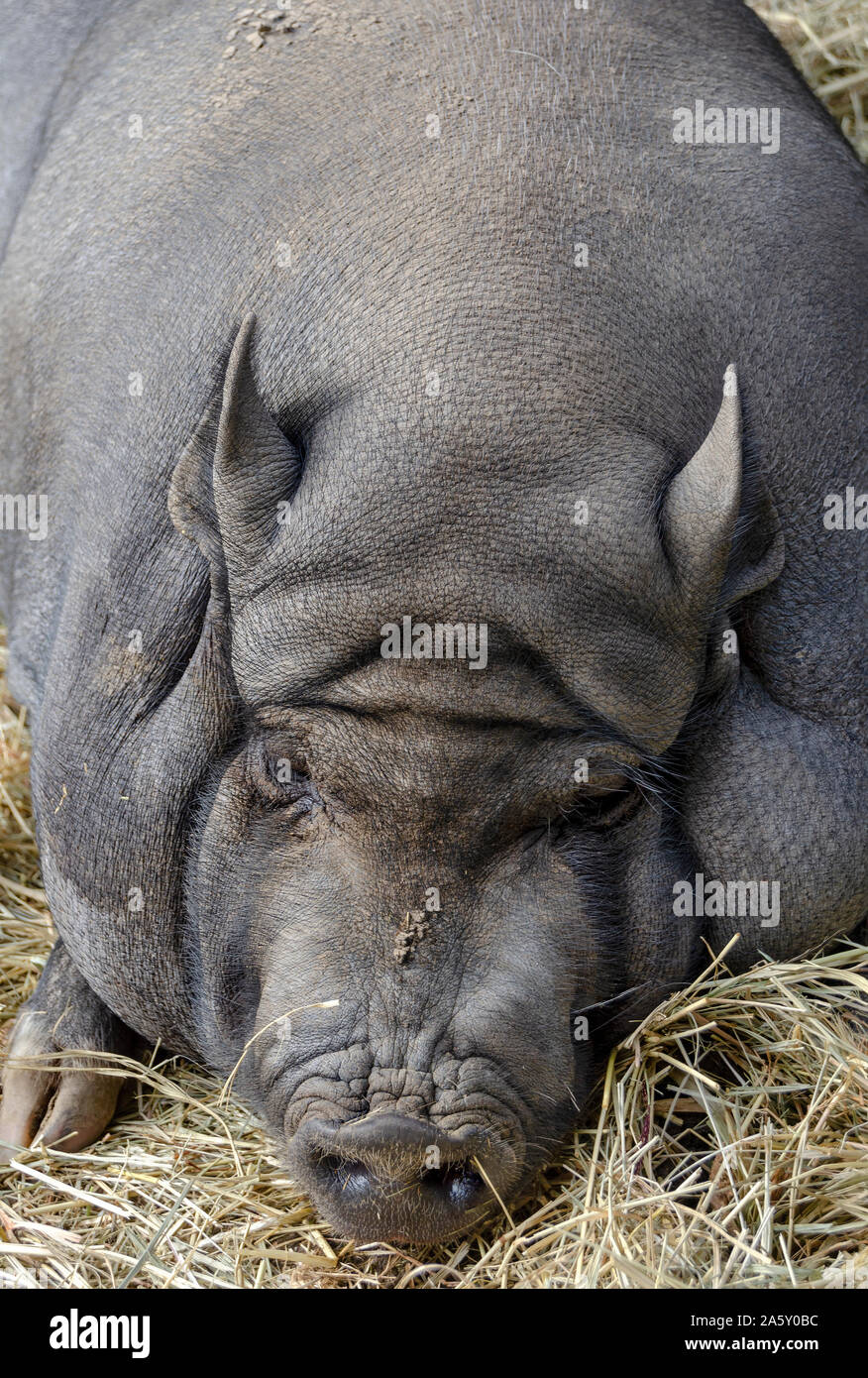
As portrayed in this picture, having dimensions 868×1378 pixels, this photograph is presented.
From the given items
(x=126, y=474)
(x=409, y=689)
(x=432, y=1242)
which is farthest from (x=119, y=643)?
(x=432, y=1242)

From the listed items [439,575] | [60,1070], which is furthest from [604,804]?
[60,1070]

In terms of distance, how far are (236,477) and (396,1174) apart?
52.7 inches

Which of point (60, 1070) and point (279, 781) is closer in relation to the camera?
point (279, 781)

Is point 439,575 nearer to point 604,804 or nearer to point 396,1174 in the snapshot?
point 604,804

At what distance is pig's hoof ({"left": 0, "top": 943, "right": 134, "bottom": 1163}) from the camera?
3807mm

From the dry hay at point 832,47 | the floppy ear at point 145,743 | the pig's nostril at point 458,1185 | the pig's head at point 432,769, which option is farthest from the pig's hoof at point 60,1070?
the dry hay at point 832,47

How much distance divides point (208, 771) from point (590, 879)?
830 millimetres

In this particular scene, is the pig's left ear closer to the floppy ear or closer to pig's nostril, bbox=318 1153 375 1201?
the floppy ear

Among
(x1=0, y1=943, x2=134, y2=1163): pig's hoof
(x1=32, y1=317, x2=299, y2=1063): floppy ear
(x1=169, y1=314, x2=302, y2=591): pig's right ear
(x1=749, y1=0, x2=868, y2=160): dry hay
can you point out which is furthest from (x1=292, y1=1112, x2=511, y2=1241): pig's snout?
(x1=749, y1=0, x2=868, y2=160): dry hay

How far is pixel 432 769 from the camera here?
3.07 meters

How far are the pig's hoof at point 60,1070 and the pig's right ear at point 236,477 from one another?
1.27 metres

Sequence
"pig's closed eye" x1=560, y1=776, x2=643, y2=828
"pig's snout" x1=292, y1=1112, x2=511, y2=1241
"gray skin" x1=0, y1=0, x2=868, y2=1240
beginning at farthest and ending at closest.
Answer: "pig's closed eye" x1=560, y1=776, x2=643, y2=828 → "gray skin" x1=0, y1=0, x2=868, y2=1240 → "pig's snout" x1=292, y1=1112, x2=511, y2=1241

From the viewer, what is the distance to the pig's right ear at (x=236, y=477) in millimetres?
3066

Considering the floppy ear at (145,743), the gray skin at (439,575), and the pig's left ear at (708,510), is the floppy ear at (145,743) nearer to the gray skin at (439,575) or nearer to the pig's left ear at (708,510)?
the gray skin at (439,575)
